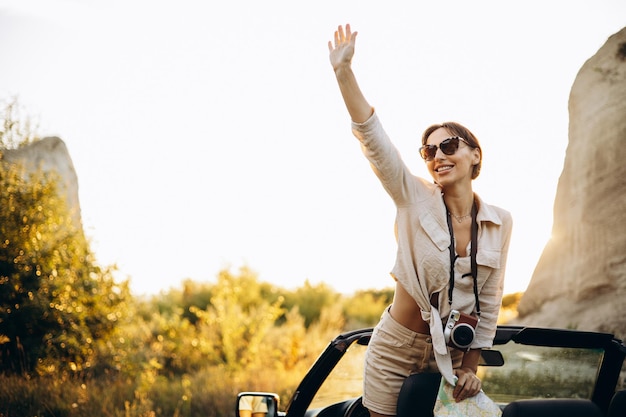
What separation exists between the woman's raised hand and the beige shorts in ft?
3.14

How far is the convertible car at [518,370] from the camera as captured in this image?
8.59 ft

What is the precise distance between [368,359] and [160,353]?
9.86 metres

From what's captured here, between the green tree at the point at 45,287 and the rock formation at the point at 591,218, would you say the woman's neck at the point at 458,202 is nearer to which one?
the rock formation at the point at 591,218

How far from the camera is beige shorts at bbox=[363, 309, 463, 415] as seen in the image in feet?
7.51

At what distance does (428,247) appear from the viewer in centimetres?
222

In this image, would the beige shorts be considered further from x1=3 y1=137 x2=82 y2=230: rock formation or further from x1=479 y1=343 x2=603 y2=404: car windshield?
x1=3 y1=137 x2=82 y2=230: rock formation

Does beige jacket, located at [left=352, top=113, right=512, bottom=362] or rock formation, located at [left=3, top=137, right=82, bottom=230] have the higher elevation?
rock formation, located at [left=3, top=137, right=82, bottom=230]

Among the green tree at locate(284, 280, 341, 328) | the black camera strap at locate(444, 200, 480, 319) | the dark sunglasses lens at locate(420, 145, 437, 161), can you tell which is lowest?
the green tree at locate(284, 280, 341, 328)

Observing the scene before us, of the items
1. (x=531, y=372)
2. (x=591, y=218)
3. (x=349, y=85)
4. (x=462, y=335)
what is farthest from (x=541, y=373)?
(x=591, y=218)

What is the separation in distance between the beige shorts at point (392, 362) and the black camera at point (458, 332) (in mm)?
157

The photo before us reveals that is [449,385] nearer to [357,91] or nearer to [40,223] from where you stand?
[357,91]

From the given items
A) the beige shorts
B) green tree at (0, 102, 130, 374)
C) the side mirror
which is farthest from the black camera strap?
green tree at (0, 102, 130, 374)

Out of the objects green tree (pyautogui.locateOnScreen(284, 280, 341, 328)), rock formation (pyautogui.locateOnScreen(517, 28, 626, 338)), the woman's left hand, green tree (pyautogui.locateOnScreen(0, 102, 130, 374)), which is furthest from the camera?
green tree (pyautogui.locateOnScreen(284, 280, 341, 328))

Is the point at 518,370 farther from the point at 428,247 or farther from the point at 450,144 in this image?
the point at 450,144
